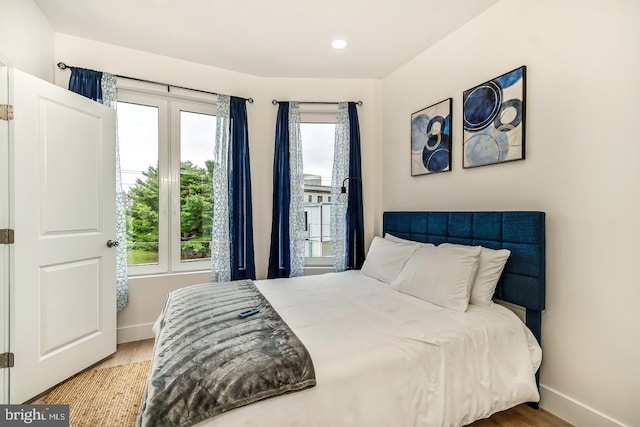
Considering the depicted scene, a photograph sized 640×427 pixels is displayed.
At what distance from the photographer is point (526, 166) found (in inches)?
79.5

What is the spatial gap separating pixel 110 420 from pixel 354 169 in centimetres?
294

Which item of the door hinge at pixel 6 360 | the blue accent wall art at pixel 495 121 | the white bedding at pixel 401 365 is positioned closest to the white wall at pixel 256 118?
the door hinge at pixel 6 360

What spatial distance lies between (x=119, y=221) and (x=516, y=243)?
10.7 feet

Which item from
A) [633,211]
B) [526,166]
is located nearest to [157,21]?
[526,166]

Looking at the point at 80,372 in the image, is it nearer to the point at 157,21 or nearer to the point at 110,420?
the point at 110,420

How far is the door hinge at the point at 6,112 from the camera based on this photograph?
188cm

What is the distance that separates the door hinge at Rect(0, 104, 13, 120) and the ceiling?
955mm

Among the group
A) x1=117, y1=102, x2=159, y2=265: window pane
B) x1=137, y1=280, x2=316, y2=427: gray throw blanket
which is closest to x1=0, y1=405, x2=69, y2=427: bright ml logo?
x1=137, y1=280, x2=316, y2=427: gray throw blanket

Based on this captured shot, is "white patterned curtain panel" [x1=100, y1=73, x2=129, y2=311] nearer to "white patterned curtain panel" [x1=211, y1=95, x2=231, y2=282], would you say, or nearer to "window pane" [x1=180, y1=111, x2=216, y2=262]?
"window pane" [x1=180, y1=111, x2=216, y2=262]

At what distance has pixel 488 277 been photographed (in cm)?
201

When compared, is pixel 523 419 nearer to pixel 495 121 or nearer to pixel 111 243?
pixel 495 121

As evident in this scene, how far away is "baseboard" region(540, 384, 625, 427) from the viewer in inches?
65.7

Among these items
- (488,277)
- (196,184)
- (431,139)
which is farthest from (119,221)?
(488,277)

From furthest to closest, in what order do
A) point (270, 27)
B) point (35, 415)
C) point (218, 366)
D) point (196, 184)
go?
point (196, 184) → point (270, 27) → point (35, 415) → point (218, 366)
